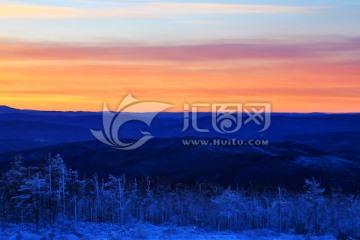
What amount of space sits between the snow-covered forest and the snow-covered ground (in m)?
2.40

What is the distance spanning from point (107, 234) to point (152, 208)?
2827 centimetres

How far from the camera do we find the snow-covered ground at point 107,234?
51.8 m

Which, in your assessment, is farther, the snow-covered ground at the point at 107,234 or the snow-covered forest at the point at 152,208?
the snow-covered forest at the point at 152,208

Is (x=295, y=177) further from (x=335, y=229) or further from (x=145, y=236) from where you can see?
(x=145, y=236)

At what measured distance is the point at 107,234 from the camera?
55.2 m

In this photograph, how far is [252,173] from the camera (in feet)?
495

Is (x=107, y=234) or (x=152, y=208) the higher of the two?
(x=107, y=234)

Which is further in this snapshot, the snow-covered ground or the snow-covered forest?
the snow-covered forest

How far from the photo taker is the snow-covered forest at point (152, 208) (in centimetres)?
6388

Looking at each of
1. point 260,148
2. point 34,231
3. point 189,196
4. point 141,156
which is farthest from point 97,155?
point 34,231

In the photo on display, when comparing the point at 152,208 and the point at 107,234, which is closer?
the point at 107,234

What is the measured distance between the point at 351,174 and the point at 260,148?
4023 centimetres

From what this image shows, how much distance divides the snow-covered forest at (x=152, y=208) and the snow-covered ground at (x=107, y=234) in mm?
2401

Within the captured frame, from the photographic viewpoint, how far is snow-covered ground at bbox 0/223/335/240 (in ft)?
170
